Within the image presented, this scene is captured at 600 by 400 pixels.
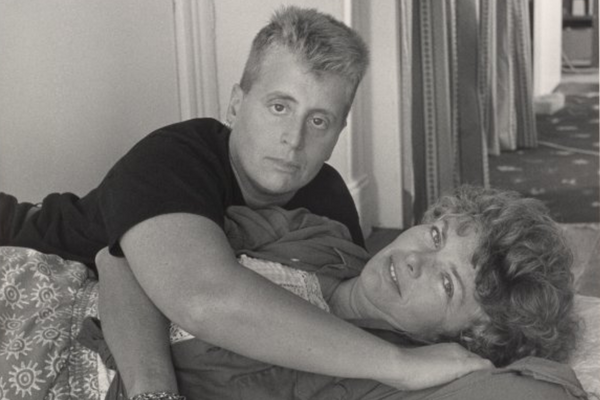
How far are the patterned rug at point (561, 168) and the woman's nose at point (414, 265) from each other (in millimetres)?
2144

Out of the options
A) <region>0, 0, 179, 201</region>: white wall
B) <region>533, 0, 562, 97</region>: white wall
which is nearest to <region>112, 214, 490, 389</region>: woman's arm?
<region>0, 0, 179, 201</region>: white wall

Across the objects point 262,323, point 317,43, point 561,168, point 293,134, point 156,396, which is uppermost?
point 317,43

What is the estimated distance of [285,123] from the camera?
1441mm

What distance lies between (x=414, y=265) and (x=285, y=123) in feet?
1.00

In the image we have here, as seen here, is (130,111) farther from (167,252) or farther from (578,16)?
(578,16)

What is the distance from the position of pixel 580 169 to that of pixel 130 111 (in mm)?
2847

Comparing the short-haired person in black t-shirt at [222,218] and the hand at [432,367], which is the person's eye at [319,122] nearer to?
the short-haired person in black t-shirt at [222,218]

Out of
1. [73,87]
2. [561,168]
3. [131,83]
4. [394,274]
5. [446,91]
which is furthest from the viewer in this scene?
[561,168]

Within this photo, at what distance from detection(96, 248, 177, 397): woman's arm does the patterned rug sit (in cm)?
237

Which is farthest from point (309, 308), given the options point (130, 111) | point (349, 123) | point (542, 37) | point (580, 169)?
point (542, 37)

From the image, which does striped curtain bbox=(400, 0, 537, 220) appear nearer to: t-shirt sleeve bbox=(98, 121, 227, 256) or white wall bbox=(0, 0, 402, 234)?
white wall bbox=(0, 0, 402, 234)

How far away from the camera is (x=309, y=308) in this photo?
1.19 m

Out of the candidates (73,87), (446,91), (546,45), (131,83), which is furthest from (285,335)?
(546,45)

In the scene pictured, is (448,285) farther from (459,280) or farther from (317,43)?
(317,43)
